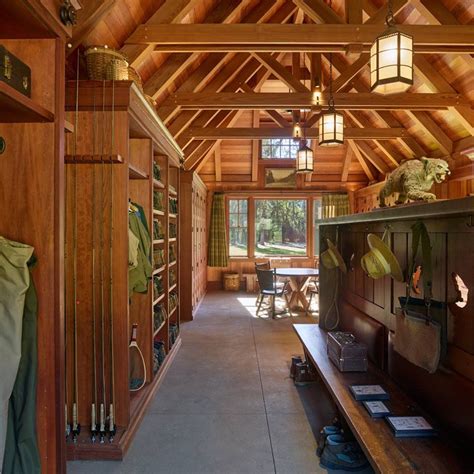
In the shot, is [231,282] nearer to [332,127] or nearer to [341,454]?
[332,127]

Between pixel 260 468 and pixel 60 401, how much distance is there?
49.9 inches

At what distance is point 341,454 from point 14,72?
92.3 inches

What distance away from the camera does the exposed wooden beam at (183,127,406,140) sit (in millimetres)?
5922

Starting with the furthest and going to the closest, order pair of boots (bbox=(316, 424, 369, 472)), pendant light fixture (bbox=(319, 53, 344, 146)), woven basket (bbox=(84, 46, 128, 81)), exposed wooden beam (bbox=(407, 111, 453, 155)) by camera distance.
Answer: exposed wooden beam (bbox=(407, 111, 453, 155)) < pendant light fixture (bbox=(319, 53, 344, 146)) < woven basket (bbox=(84, 46, 128, 81)) < pair of boots (bbox=(316, 424, 369, 472))

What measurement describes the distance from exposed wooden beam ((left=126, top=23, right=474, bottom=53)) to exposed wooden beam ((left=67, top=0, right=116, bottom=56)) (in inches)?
39.1

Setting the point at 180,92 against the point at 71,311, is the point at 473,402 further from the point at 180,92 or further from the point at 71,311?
the point at 180,92

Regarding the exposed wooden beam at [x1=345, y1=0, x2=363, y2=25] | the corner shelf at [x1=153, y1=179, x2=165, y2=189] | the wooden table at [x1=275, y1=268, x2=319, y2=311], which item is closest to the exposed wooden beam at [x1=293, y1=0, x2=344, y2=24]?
the exposed wooden beam at [x1=345, y1=0, x2=363, y2=25]

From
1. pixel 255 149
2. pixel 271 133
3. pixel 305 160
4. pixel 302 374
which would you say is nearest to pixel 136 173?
pixel 302 374

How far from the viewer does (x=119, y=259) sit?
228 cm

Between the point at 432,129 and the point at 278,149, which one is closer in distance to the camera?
the point at 432,129

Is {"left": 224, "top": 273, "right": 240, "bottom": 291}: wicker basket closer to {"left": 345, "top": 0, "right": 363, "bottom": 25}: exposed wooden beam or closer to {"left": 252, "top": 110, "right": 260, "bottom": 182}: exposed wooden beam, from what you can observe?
{"left": 252, "top": 110, "right": 260, "bottom": 182}: exposed wooden beam

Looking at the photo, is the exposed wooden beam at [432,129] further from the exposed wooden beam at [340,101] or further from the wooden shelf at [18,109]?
the wooden shelf at [18,109]

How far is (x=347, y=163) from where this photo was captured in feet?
27.5

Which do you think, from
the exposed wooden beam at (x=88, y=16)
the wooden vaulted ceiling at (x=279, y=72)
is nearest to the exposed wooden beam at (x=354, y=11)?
the wooden vaulted ceiling at (x=279, y=72)
